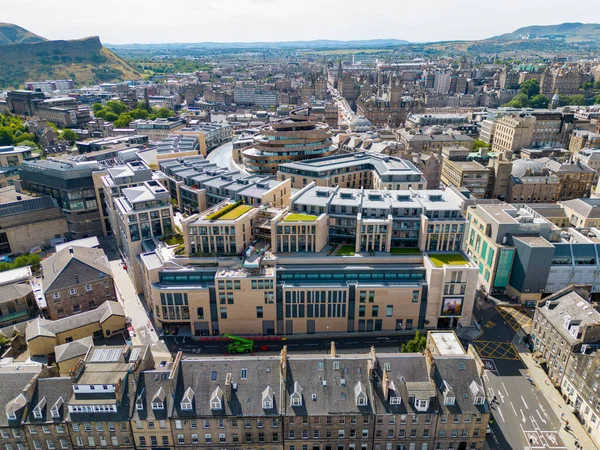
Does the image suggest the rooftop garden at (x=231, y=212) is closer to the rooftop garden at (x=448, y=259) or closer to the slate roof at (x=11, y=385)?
the rooftop garden at (x=448, y=259)

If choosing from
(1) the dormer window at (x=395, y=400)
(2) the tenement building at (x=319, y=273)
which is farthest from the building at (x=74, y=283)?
(1) the dormer window at (x=395, y=400)

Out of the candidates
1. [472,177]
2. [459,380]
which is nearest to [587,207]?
[472,177]

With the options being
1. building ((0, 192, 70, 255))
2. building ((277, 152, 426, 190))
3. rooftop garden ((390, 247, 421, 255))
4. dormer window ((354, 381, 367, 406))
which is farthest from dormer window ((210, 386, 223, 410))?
building ((0, 192, 70, 255))

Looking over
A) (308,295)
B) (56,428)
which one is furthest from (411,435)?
(56,428)

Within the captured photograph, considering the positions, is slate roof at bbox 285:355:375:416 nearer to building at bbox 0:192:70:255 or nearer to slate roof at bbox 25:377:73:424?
slate roof at bbox 25:377:73:424

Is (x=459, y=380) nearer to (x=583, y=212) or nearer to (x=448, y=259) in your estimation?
(x=448, y=259)
